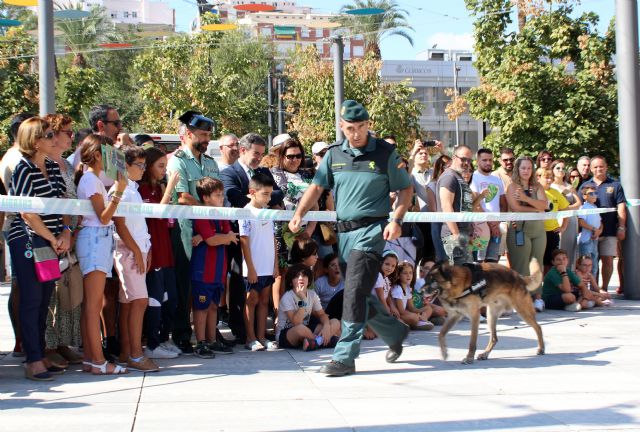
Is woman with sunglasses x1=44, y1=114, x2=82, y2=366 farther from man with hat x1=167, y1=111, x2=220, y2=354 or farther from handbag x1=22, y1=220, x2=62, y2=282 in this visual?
man with hat x1=167, y1=111, x2=220, y2=354

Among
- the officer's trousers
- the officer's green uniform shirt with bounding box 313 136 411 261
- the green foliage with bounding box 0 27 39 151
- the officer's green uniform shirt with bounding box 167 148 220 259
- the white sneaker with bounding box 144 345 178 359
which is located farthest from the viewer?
the green foliage with bounding box 0 27 39 151

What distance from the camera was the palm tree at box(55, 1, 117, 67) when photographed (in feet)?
172

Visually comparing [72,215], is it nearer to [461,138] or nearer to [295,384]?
[295,384]

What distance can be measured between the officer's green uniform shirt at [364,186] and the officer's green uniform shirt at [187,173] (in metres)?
1.44

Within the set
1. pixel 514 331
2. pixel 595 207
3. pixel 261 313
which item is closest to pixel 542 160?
pixel 595 207

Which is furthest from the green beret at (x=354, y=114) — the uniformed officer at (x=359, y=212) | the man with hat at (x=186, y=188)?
the man with hat at (x=186, y=188)

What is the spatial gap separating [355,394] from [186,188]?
8.99ft

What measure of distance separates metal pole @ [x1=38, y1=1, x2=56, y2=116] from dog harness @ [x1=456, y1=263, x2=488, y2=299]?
5329 millimetres

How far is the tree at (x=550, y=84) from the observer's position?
19297 millimetres

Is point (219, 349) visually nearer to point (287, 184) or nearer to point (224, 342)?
point (224, 342)

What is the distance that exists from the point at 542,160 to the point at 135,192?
6.33m

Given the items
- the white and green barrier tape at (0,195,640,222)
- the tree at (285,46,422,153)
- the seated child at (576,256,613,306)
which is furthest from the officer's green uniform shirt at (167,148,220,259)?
the tree at (285,46,422,153)

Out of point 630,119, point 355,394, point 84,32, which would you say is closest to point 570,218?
point 630,119

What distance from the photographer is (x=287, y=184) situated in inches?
352
